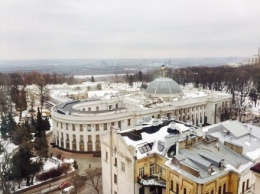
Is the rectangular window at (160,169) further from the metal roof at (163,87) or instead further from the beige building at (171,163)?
the metal roof at (163,87)

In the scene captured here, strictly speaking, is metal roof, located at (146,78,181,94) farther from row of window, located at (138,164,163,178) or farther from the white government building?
row of window, located at (138,164,163,178)

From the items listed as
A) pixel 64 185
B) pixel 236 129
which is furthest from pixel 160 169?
pixel 64 185

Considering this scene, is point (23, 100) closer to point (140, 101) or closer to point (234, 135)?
point (140, 101)

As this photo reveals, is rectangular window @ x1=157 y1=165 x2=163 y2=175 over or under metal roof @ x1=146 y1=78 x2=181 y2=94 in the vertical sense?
under

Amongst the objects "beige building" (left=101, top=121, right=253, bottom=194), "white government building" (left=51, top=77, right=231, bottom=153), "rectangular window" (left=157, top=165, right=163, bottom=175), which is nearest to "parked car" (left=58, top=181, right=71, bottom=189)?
"beige building" (left=101, top=121, right=253, bottom=194)

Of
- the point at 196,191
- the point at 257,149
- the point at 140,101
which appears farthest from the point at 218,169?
the point at 140,101

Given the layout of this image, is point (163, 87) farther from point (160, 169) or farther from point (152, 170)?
point (160, 169)

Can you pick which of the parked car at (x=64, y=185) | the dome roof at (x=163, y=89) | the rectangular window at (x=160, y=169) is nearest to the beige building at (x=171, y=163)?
the rectangular window at (x=160, y=169)

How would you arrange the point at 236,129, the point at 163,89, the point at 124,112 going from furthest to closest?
1. the point at 163,89
2. the point at 124,112
3. the point at 236,129
